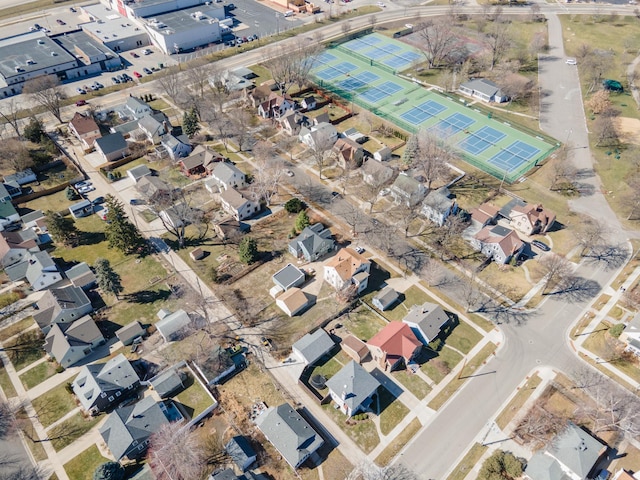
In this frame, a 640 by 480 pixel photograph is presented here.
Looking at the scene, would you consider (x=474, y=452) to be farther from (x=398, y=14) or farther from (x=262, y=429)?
(x=398, y=14)

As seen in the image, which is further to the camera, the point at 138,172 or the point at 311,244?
the point at 138,172

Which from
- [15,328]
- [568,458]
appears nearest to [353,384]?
[568,458]

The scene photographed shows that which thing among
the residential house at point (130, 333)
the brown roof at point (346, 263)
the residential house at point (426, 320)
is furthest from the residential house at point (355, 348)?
the residential house at point (130, 333)

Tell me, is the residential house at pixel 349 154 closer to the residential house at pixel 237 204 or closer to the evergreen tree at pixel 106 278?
the residential house at pixel 237 204

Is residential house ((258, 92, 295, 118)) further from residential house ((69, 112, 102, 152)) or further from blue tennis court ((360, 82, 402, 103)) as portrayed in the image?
residential house ((69, 112, 102, 152))

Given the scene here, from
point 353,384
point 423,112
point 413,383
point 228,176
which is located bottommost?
point 413,383

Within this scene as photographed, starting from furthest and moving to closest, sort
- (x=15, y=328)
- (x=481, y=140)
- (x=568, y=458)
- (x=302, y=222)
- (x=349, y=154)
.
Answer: (x=481, y=140), (x=349, y=154), (x=302, y=222), (x=15, y=328), (x=568, y=458)

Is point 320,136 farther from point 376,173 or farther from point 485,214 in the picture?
point 485,214
